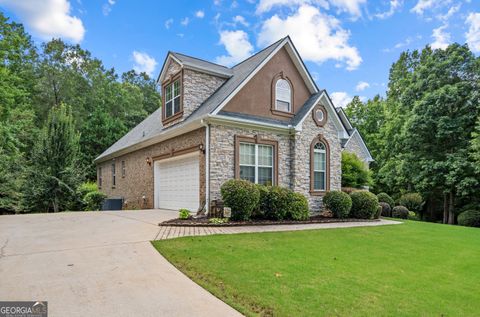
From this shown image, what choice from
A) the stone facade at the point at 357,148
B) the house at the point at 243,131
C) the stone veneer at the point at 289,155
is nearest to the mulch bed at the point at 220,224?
the house at the point at 243,131

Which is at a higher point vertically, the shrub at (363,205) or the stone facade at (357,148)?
the stone facade at (357,148)

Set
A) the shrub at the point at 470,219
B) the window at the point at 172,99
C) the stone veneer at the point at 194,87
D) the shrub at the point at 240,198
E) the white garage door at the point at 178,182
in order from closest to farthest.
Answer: the shrub at the point at 240,198 < the white garage door at the point at 178,182 < the stone veneer at the point at 194,87 < the window at the point at 172,99 < the shrub at the point at 470,219

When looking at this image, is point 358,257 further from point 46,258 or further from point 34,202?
point 34,202

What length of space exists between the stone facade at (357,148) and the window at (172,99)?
13465 mm

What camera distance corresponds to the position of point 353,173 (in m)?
17.5

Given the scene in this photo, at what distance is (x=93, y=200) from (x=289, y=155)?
41.0ft

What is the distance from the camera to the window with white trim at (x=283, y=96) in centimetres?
1334

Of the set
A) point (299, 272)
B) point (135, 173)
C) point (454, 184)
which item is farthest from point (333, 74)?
point (299, 272)

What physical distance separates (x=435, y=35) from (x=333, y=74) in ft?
A: 28.0

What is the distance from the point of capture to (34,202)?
1619cm

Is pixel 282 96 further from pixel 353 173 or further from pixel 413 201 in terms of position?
pixel 413 201

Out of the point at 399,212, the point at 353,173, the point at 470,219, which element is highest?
the point at 353,173

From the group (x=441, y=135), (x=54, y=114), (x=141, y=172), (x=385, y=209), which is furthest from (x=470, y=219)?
(x=54, y=114)

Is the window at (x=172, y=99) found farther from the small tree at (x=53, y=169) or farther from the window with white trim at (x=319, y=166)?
the window with white trim at (x=319, y=166)
